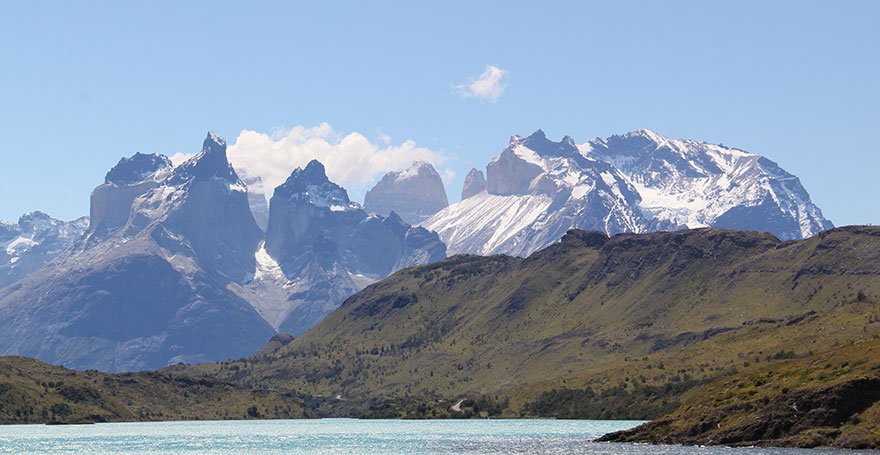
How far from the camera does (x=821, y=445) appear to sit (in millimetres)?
197375

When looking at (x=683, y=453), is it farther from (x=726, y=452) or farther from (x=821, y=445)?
(x=821, y=445)

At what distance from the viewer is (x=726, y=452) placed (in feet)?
639

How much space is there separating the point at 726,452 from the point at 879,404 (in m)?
26.0

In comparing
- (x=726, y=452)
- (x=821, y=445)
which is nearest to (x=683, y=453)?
(x=726, y=452)

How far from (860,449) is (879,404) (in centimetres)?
1242

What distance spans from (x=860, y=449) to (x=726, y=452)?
19611mm

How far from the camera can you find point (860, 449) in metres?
189

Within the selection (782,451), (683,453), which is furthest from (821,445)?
(683,453)

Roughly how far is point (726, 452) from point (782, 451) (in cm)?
837

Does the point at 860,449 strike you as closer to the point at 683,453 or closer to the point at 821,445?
the point at 821,445

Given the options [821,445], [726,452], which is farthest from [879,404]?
[726,452]

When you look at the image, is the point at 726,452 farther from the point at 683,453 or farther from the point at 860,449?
the point at 860,449

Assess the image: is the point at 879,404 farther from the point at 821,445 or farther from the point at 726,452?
the point at 726,452
